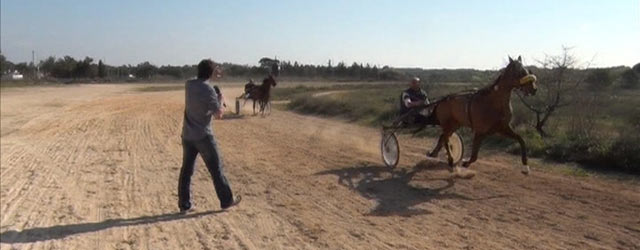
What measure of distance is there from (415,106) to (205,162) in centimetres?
506

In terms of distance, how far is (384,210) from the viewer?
856 cm

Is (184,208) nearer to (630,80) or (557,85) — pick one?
(557,85)

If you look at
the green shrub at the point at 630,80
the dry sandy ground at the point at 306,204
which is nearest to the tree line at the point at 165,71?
the green shrub at the point at 630,80

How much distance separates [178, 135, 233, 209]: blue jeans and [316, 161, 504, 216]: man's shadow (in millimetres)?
1956

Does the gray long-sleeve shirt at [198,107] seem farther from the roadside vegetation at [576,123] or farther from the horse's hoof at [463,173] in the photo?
the roadside vegetation at [576,123]

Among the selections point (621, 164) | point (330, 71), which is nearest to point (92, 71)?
point (330, 71)

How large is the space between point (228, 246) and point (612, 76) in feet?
90.7

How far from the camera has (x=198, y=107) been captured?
8.23 meters

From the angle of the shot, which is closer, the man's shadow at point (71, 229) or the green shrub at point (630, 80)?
the man's shadow at point (71, 229)

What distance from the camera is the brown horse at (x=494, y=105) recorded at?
10008 millimetres

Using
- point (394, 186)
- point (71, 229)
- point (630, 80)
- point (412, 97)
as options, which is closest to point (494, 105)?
point (394, 186)

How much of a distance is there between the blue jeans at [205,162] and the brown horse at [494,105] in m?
4.32

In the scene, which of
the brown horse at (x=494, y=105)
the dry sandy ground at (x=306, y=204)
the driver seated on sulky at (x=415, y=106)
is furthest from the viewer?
the driver seated on sulky at (x=415, y=106)

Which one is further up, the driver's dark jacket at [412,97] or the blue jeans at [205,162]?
the driver's dark jacket at [412,97]
